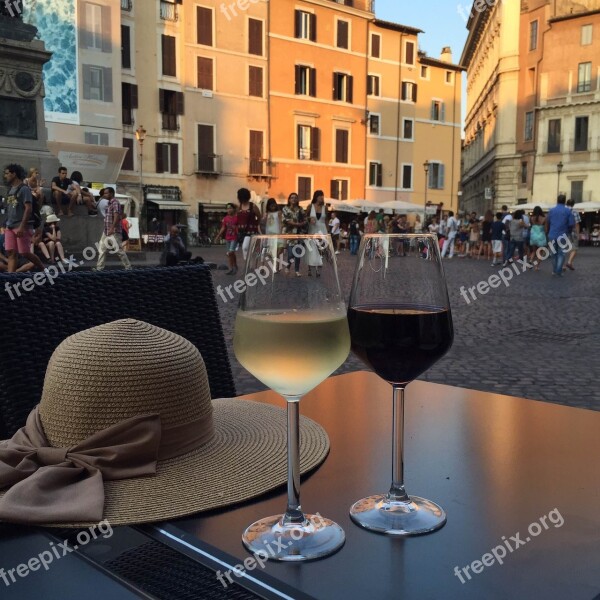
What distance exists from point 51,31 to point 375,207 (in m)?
17.5

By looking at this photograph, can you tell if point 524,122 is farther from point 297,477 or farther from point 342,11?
point 297,477

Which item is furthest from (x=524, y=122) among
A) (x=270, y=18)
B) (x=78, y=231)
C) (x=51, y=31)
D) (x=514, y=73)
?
(x=78, y=231)

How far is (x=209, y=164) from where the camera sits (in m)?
33.2

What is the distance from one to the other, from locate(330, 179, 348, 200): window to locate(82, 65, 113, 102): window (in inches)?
520

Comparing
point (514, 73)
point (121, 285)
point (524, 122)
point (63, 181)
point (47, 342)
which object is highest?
point (514, 73)

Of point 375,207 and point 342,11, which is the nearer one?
point 375,207

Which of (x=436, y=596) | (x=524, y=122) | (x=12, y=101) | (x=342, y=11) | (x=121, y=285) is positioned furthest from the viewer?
(x=524, y=122)

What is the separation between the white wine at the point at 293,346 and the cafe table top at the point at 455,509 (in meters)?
0.18

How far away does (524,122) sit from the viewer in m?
43.7

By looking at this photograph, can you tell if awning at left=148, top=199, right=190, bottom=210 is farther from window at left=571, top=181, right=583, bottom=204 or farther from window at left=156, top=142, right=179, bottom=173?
window at left=571, top=181, right=583, bottom=204

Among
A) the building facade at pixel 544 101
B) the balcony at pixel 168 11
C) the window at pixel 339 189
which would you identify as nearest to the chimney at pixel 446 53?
the building facade at pixel 544 101

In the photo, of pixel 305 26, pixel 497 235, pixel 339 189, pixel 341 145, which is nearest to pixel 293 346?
pixel 497 235

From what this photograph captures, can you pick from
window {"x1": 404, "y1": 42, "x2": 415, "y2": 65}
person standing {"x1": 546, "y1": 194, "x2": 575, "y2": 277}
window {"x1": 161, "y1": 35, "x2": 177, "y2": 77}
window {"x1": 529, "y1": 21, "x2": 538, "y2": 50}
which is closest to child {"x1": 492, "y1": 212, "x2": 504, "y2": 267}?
person standing {"x1": 546, "y1": 194, "x2": 575, "y2": 277}

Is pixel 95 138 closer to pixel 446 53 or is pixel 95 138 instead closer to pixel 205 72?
pixel 205 72
